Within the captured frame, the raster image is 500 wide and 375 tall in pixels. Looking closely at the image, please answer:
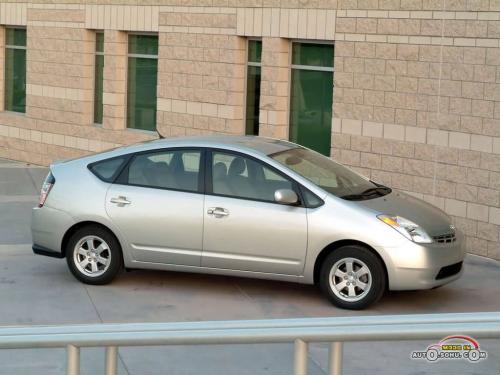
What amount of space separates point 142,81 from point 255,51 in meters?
3.10

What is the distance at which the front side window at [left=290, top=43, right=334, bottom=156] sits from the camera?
48.5 feet

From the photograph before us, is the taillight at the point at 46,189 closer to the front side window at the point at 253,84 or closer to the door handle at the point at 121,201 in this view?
the door handle at the point at 121,201

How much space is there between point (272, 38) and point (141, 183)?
5623 mm

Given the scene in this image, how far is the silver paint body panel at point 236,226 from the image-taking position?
30.6ft

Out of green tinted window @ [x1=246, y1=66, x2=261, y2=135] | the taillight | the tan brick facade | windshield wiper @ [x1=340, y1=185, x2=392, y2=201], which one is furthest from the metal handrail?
green tinted window @ [x1=246, y1=66, x2=261, y2=135]

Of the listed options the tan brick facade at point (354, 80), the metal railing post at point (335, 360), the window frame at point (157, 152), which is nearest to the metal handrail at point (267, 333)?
the metal railing post at point (335, 360)

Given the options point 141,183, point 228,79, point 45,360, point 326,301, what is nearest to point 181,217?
point 141,183

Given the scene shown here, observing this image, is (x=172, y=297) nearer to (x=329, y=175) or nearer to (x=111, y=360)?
(x=329, y=175)

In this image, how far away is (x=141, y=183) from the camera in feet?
33.5

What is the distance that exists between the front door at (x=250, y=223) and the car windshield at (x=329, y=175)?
0.30 meters

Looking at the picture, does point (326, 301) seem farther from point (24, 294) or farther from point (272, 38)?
point (272, 38)

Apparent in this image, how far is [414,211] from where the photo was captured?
32.2 feet

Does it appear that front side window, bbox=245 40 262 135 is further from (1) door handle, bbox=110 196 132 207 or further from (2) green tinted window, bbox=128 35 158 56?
(1) door handle, bbox=110 196 132 207

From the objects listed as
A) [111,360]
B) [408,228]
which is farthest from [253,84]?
[111,360]
